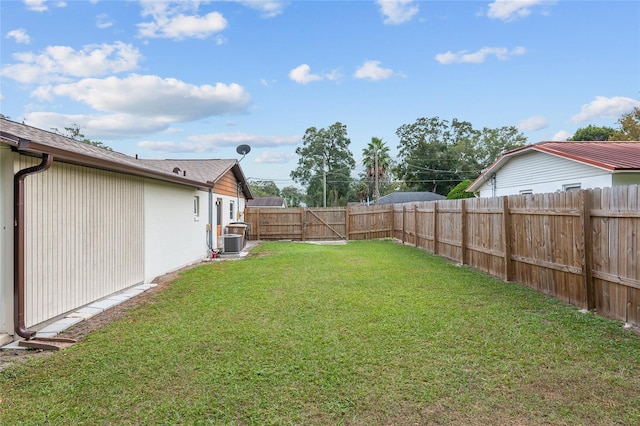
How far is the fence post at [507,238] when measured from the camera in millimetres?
7060

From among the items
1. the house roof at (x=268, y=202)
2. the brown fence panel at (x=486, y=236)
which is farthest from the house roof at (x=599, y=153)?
the house roof at (x=268, y=202)

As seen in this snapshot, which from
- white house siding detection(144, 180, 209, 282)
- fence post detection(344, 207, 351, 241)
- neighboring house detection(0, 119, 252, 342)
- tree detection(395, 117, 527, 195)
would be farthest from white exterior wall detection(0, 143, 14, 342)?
tree detection(395, 117, 527, 195)

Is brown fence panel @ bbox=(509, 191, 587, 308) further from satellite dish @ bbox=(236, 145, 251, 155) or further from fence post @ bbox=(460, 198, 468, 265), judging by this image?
satellite dish @ bbox=(236, 145, 251, 155)

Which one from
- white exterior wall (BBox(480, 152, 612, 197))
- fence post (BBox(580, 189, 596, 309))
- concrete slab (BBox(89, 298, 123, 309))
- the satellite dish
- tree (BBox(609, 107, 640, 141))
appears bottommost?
concrete slab (BBox(89, 298, 123, 309))

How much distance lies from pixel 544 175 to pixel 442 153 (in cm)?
3128

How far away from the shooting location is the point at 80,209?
209 inches

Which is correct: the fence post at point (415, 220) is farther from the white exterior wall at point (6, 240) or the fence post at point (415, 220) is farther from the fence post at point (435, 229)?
the white exterior wall at point (6, 240)

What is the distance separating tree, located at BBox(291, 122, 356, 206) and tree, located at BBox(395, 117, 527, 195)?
6.66 meters

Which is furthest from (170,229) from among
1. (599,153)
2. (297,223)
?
(599,153)

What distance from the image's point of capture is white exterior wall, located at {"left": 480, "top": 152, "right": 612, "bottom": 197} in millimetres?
9227

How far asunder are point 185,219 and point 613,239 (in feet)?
30.5

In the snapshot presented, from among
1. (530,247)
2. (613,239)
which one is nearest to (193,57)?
(530,247)

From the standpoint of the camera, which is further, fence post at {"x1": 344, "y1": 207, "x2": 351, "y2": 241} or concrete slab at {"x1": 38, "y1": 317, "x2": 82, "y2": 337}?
fence post at {"x1": 344, "y1": 207, "x2": 351, "y2": 241}

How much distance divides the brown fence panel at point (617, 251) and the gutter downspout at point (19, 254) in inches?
273
